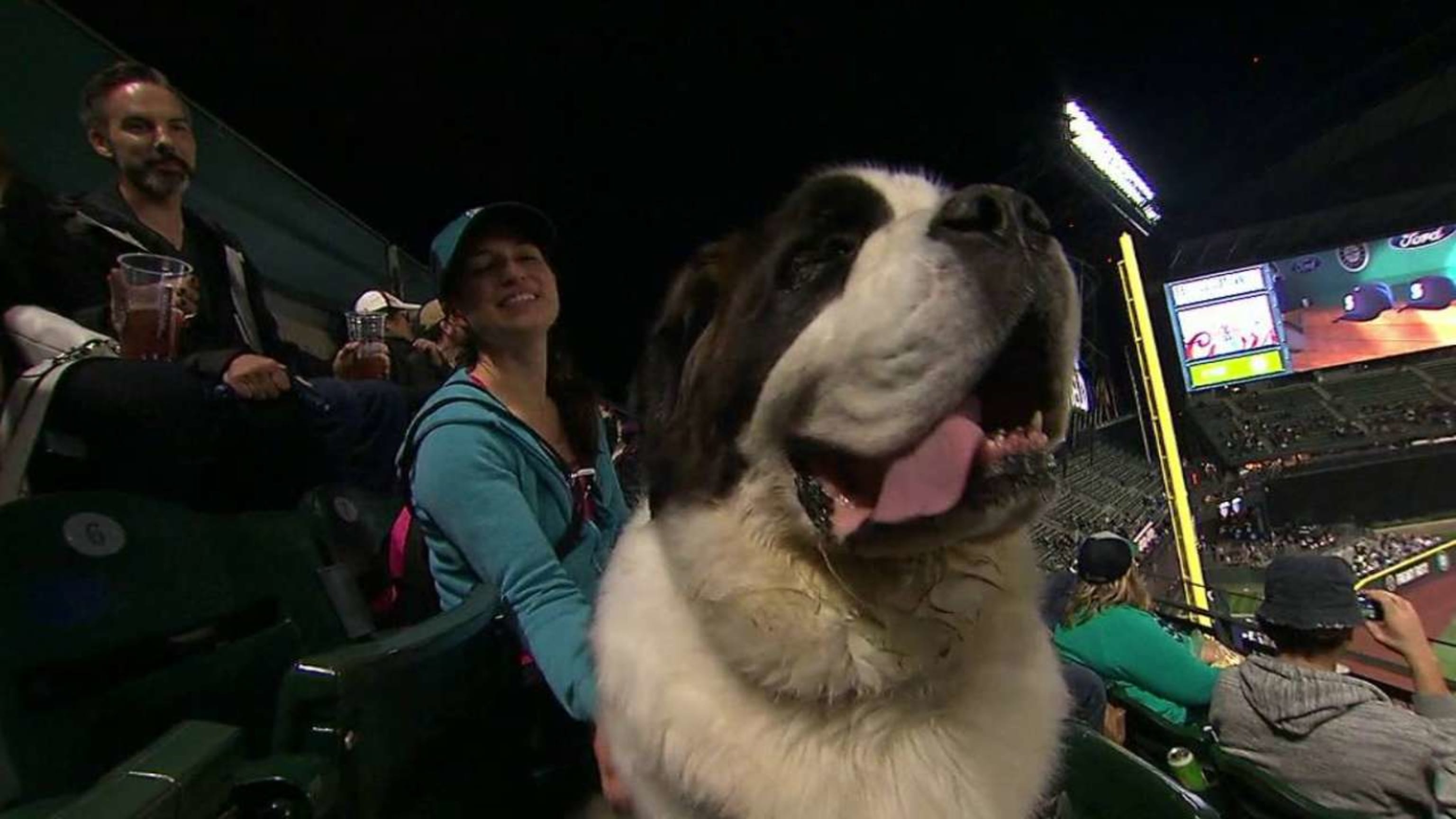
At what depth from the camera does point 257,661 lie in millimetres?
1167

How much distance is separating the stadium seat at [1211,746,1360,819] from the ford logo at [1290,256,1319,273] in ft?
40.4

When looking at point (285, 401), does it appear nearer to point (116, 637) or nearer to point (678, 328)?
point (116, 637)

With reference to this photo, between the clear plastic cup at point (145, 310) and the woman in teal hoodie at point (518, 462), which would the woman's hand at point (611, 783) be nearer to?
the woman in teal hoodie at point (518, 462)

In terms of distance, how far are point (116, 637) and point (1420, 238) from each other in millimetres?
15385

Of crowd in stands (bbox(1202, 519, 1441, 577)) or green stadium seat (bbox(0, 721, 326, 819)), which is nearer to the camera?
green stadium seat (bbox(0, 721, 326, 819))

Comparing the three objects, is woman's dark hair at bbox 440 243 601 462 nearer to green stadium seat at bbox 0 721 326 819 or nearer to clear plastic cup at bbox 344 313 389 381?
clear plastic cup at bbox 344 313 389 381

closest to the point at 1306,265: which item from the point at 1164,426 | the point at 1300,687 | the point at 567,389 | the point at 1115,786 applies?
the point at 1164,426

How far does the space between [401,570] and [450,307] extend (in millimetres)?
512

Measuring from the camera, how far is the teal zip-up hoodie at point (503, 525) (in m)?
1.26

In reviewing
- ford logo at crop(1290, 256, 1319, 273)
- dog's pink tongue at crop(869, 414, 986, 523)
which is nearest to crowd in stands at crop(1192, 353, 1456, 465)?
ford logo at crop(1290, 256, 1319, 273)

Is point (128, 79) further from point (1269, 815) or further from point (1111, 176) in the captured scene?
point (1111, 176)

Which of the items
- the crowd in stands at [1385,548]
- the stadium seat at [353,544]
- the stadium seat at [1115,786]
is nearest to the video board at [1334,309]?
the crowd in stands at [1385,548]

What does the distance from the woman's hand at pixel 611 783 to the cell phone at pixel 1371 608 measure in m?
2.43

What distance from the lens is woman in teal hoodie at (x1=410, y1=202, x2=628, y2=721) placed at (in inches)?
51.2
